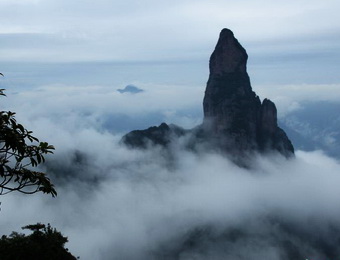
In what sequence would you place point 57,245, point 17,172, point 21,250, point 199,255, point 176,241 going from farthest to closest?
point 176,241 → point 199,255 → point 57,245 → point 21,250 → point 17,172

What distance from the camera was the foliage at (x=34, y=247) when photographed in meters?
42.2

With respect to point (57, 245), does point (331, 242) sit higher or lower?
higher

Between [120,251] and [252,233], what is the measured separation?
6245 cm

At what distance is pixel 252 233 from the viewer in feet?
650

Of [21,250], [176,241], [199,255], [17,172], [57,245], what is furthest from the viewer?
[176,241]

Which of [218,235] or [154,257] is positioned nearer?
[154,257]

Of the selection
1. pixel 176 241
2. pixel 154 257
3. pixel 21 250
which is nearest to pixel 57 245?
pixel 21 250

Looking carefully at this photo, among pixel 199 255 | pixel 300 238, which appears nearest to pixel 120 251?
pixel 199 255

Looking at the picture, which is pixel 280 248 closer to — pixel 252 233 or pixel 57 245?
pixel 252 233

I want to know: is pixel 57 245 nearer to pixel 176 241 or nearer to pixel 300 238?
pixel 176 241

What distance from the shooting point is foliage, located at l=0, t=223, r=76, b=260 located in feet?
139

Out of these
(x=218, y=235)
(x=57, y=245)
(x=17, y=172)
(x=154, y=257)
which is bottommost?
(x=17, y=172)

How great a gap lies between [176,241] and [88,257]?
130 ft

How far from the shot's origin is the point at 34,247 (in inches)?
1686
